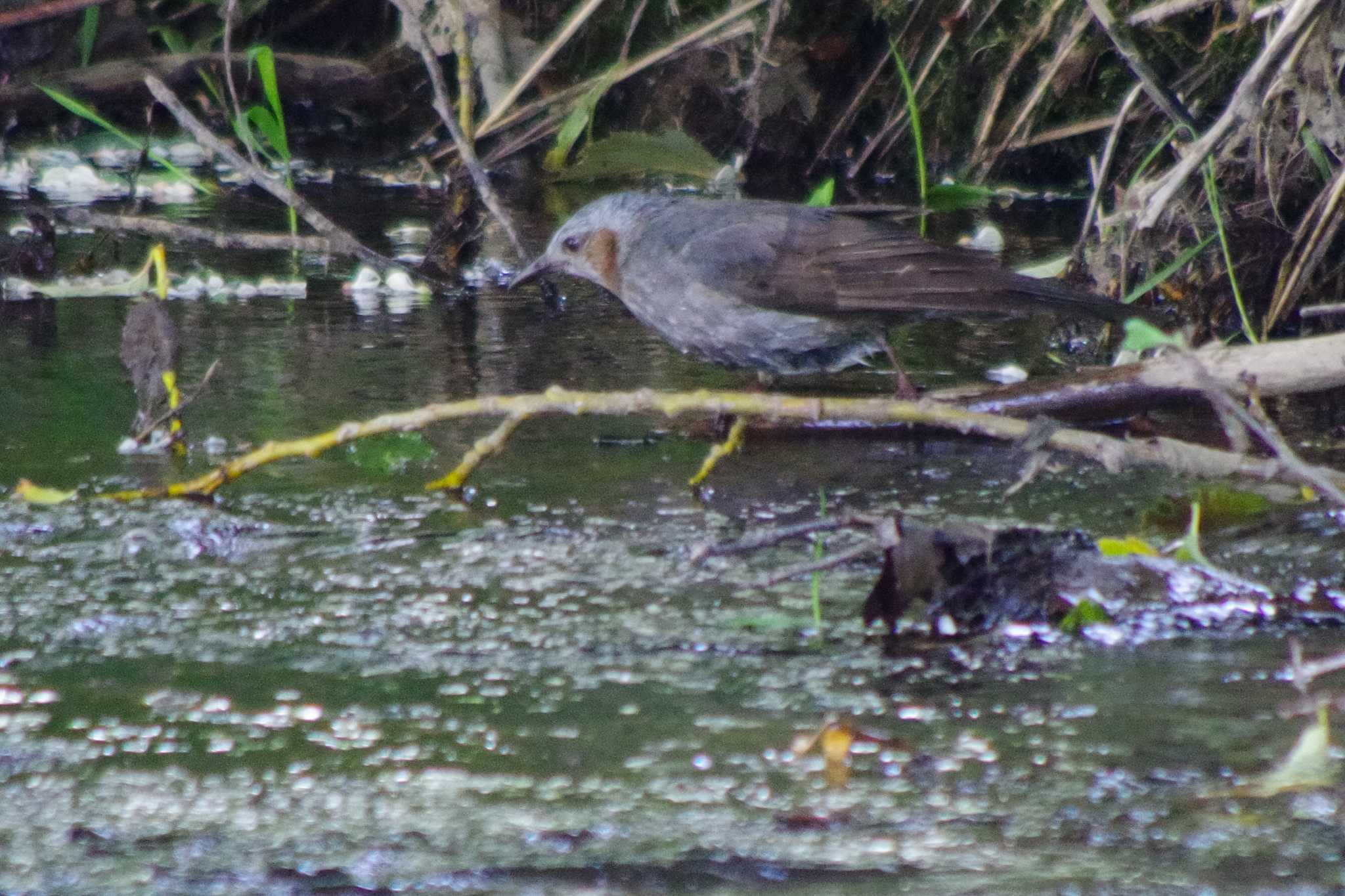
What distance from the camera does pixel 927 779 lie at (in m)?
2.08

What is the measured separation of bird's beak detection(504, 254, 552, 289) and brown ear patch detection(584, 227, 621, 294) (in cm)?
27

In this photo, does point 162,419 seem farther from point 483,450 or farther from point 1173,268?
point 1173,268

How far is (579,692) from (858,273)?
1.99 meters

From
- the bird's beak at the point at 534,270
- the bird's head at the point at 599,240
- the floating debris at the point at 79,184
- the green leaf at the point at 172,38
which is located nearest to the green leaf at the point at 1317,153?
the bird's head at the point at 599,240

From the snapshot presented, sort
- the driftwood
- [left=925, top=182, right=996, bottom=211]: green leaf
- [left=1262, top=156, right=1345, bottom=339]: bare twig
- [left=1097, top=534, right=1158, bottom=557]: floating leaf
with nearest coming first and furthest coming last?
[left=1097, top=534, right=1158, bottom=557]: floating leaf, the driftwood, [left=1262, top=156, right=1345, bottom=339]: bare twig, [left=925, top=182, right=996, bottom=211]: green leaf

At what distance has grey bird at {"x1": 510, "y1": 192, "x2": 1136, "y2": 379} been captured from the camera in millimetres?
4031

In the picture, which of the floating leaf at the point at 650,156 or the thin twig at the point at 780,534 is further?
the floating leaf at the point at 650,156

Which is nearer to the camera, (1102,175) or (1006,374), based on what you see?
(1006,374)

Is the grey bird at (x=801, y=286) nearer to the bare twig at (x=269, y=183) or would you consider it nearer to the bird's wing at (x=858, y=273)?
the bird's wing at (x=858, y=273)

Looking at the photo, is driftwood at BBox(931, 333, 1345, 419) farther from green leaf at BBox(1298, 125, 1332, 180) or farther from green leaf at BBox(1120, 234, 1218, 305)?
green leaf at BBox(1298, 125, 1332, 180)

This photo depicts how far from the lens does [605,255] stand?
4.71 meters

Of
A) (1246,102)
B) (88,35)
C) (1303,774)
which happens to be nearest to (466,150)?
(1246,102)

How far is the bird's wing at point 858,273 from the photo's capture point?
4008mm

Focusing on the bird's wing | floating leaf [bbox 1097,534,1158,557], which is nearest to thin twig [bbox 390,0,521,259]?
the bird's wing
